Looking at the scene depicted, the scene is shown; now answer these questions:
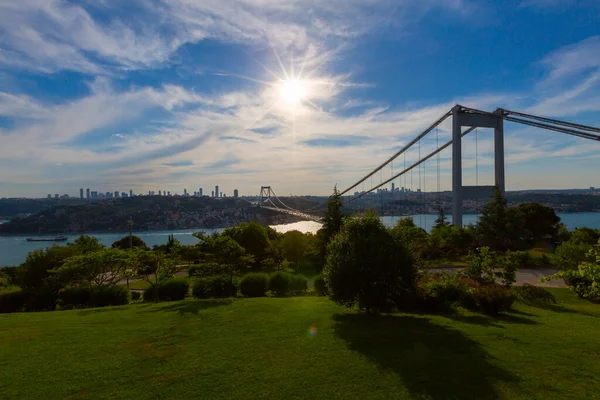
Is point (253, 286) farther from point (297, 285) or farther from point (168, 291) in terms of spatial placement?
point (168, 291)

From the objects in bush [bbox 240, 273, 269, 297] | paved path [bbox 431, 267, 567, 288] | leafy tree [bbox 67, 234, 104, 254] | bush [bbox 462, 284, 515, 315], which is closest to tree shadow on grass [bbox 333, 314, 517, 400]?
bush [bbox 462, 284, 515, 315]

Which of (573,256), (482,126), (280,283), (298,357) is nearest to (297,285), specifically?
(280,283)

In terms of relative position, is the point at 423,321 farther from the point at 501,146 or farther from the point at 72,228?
the point at 72,228

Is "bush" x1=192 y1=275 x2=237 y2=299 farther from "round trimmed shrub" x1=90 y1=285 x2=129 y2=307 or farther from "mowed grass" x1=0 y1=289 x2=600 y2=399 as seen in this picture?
"mowed grass" x1=0 y1=289 x2=600 y2=399

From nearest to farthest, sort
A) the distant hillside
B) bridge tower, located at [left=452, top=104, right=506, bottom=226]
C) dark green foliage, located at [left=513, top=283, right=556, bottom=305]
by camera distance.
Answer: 1. dark green foliage, located at [left=513, top=283, right=556, bottom=305]
2. bridge tower, located at [left=452, top=104, right=506, bottom=226]
3. the distant hillside

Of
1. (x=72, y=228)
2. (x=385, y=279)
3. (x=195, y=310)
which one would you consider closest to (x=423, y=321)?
(x=385, y=279)
